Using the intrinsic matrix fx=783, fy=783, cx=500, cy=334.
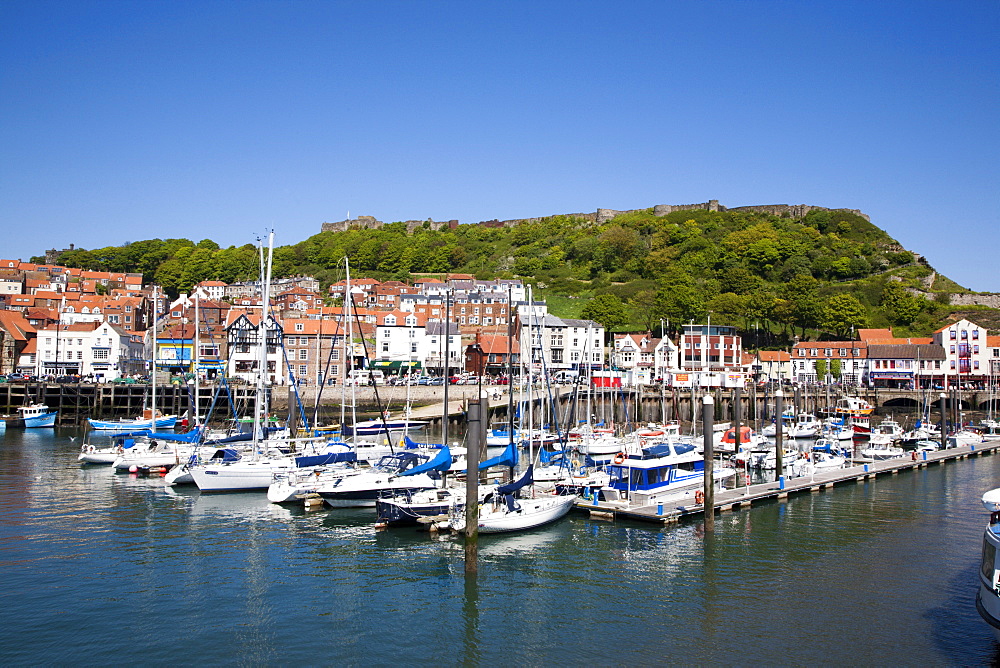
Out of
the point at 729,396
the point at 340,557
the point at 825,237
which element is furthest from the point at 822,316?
the point at 340,557

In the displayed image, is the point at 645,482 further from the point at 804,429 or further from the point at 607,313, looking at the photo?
the point at 607,313

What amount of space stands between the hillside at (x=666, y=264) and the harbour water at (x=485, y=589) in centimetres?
7298

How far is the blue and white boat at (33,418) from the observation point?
61.9 meters

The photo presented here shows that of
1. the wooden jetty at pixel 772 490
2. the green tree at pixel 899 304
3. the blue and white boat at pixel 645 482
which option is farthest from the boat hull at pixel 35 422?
the green tree at pixel 899 304

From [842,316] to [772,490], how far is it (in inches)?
3052

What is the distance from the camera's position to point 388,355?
9188cm

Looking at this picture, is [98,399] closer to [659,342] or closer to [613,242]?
[659,342]

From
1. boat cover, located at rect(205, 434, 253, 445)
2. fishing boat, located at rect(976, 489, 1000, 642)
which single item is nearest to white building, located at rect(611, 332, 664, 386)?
boat cover, located at rect(205, 434, 253, 445)

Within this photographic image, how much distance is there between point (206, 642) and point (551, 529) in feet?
43.4

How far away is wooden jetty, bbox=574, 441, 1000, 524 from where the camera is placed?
28.8m

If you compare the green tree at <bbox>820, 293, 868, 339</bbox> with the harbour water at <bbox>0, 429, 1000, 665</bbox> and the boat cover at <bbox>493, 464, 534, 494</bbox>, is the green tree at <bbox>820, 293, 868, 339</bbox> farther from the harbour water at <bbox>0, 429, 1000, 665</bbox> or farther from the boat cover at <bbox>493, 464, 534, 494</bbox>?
the boat cover at <bbox>493, 464, 534, 494</bbox>

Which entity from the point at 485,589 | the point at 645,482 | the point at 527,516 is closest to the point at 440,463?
the point at 527,516

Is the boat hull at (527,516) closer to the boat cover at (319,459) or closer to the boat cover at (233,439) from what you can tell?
the boat cover at (319,459)

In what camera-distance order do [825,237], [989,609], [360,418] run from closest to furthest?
[989,609]
[360,418]
[825,237]
